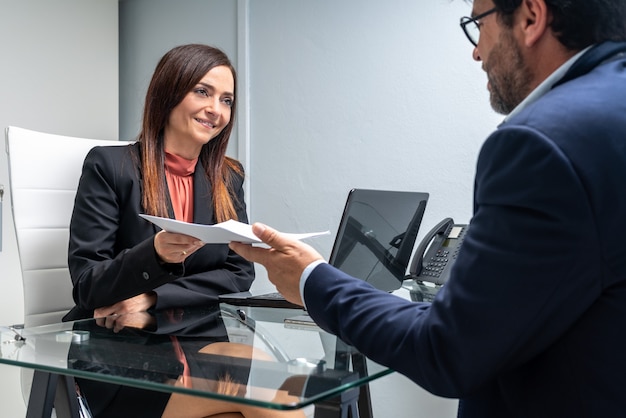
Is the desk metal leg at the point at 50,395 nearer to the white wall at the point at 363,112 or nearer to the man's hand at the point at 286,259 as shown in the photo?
the man's hand at the point at 286,259

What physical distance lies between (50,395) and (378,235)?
0.86 m

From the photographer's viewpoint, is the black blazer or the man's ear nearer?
the man's ear

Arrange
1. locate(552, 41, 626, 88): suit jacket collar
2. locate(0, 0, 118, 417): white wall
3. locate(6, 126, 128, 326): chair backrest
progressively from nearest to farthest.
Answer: locate(552, 41, 626, 88): suit jacket collar < locate(6, 126, 128, 326): chair backrest < locate(0, 0, 118, 417): white wall

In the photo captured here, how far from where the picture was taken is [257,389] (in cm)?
92

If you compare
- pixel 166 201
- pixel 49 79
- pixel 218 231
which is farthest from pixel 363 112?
pixel 218 231

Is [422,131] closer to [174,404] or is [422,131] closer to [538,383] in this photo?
[174,404]

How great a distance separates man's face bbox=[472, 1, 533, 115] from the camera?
97 centimetres

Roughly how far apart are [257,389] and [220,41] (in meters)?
2.43

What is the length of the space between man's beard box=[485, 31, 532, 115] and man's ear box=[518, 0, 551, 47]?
0.02m

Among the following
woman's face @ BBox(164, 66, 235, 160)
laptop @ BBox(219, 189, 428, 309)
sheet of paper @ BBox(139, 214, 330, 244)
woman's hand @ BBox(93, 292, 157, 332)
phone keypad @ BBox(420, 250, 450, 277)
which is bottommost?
woman's hand @ BBox(93, 292, 157, 332)

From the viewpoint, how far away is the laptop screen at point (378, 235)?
1.59 meters

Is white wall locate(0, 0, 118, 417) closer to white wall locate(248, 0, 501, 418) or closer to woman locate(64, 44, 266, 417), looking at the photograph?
white wall locate(248, 0, 501, 418)

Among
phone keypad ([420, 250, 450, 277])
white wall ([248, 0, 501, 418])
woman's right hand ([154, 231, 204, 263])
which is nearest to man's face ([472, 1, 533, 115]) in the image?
woman's right hand ([154, 231, 204, 263])

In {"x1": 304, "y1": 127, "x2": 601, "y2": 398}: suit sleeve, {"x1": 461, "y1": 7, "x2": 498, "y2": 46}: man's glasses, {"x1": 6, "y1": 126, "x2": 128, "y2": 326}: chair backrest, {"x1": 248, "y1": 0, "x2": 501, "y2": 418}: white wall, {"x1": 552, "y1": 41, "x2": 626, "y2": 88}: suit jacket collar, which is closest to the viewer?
{"x1": 304, "y1": 127, "x2": 601, "y2": 398}: suit sleeve
